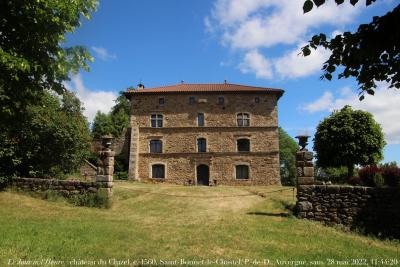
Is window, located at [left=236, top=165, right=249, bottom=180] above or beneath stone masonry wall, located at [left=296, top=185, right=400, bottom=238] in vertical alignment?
above

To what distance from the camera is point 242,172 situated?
102ft

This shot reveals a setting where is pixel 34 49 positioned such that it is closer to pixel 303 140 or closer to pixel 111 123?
pixel 303 140

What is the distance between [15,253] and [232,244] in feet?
13.8

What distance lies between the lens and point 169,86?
3403 centimetres

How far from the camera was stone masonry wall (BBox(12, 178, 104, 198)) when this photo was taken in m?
13.0

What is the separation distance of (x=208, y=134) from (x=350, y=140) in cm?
1182

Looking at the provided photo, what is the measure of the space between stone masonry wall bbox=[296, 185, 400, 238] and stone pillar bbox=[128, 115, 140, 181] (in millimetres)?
20998

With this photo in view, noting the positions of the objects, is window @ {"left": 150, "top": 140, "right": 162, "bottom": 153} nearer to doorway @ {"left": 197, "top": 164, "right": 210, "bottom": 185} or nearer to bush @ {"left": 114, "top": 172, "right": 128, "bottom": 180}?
bush @ {"left": 114, "top": 172, "right": 128, "bottom": 180}

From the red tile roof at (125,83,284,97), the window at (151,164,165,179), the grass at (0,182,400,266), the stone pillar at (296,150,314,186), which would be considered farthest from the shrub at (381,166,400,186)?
the window at (151,164,165,179)

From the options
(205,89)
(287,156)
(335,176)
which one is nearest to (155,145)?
(205,89)

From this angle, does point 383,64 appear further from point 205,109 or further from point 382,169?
point 205,109

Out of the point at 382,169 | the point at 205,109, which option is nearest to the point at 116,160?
the point at 205,109

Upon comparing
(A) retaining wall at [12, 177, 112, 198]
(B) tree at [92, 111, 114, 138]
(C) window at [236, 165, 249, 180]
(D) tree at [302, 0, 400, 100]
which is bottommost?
(A) retaining wall at [12, 177, 112, 198]

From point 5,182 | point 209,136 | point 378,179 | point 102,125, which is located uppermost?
point 102,125
